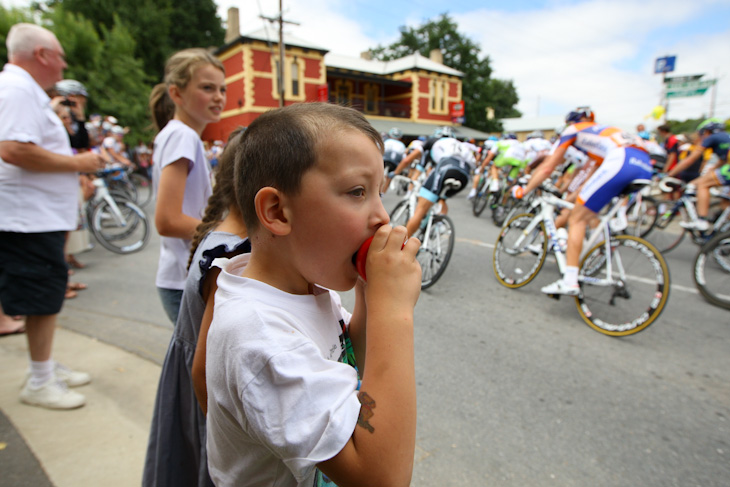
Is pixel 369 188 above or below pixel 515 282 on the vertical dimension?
above

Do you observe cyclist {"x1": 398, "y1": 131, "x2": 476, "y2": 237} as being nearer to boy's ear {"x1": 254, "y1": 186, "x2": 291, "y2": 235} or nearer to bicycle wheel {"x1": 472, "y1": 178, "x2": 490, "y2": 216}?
boy's ear {"x1": 254, "y1": 186, "x2": 291, "y2": 235}

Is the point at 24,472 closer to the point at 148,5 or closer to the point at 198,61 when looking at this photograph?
the point at 198,61

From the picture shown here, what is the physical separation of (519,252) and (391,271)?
14.9 feet

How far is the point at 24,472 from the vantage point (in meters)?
1.93

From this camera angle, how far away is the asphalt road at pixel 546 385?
84.2 inches

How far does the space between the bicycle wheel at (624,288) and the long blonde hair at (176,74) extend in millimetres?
3678

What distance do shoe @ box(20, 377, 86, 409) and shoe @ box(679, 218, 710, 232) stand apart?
27.1ft


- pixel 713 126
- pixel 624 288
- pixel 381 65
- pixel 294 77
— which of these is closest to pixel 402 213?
pixel 624 288

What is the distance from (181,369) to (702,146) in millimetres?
8971

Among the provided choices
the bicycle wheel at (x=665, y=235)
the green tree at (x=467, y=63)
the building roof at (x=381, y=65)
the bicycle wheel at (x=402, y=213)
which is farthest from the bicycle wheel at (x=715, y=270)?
the green tree at (x=467, y=63)

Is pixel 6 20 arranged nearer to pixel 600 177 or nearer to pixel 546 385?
pixel 600 177

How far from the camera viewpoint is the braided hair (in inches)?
56.3

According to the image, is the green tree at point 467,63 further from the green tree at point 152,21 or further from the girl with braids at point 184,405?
the girl with braids at point 184,405

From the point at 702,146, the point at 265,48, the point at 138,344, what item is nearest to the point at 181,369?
the point at 138,344
